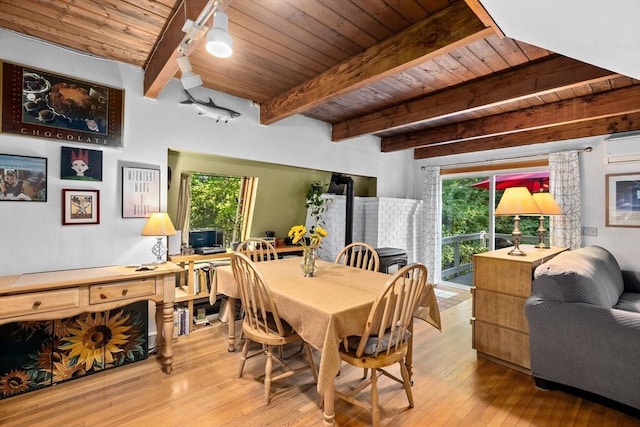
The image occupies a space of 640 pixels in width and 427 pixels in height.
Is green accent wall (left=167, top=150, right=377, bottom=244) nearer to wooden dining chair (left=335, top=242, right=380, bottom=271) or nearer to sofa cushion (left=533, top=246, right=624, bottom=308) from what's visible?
wooden dining chair (left=335, top=242, right=380, bottom=271)

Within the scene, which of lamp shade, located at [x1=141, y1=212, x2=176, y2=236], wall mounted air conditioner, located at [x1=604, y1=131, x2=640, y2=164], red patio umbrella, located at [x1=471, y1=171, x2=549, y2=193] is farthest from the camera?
red patio umbrella, located at [x1=471, y1=171, x2=549, y2=193]

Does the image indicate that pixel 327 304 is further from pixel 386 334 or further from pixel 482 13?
pixel 482 13

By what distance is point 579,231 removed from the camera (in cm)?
A: 381

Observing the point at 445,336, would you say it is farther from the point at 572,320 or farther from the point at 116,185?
the point at 116,185

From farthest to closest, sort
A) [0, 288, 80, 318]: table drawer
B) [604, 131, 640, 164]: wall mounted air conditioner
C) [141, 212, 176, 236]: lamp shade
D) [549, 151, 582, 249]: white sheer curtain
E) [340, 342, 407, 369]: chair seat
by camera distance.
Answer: [549, 151, 582, 249]: white sheer curtain < [604, 131, 640, 164]: wall mounted air conditioner < [141, 212, 176, 236]: lamp shade < [0, 288, 80, 318]: table drawer < [340, 342, 407, 369]: chair seat

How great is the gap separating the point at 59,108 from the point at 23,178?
59 centimetres

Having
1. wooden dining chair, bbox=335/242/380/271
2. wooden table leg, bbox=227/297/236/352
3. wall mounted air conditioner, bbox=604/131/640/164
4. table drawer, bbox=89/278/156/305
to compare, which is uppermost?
wall mounted air conditioner, bbox=604/131/640/164

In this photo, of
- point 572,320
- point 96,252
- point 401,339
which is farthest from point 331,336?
point 96,252

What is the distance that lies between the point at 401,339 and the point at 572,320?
1.24 m

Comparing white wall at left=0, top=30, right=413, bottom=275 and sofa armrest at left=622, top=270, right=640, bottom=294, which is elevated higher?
white wall at left=0, top=30, right=413, bottom=275

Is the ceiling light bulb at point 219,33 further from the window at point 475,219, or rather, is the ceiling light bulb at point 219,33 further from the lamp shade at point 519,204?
the window at point 475,219

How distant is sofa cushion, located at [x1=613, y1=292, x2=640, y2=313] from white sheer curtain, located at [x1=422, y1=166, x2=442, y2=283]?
100 inches

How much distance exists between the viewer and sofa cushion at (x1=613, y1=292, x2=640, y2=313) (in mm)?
2538

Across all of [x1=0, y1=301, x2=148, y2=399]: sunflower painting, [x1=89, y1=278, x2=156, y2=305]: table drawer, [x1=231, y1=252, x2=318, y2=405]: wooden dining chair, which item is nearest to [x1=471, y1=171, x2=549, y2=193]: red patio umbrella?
[x1=231, y1=252, x2=318, y2=405]: wooden dining chair
